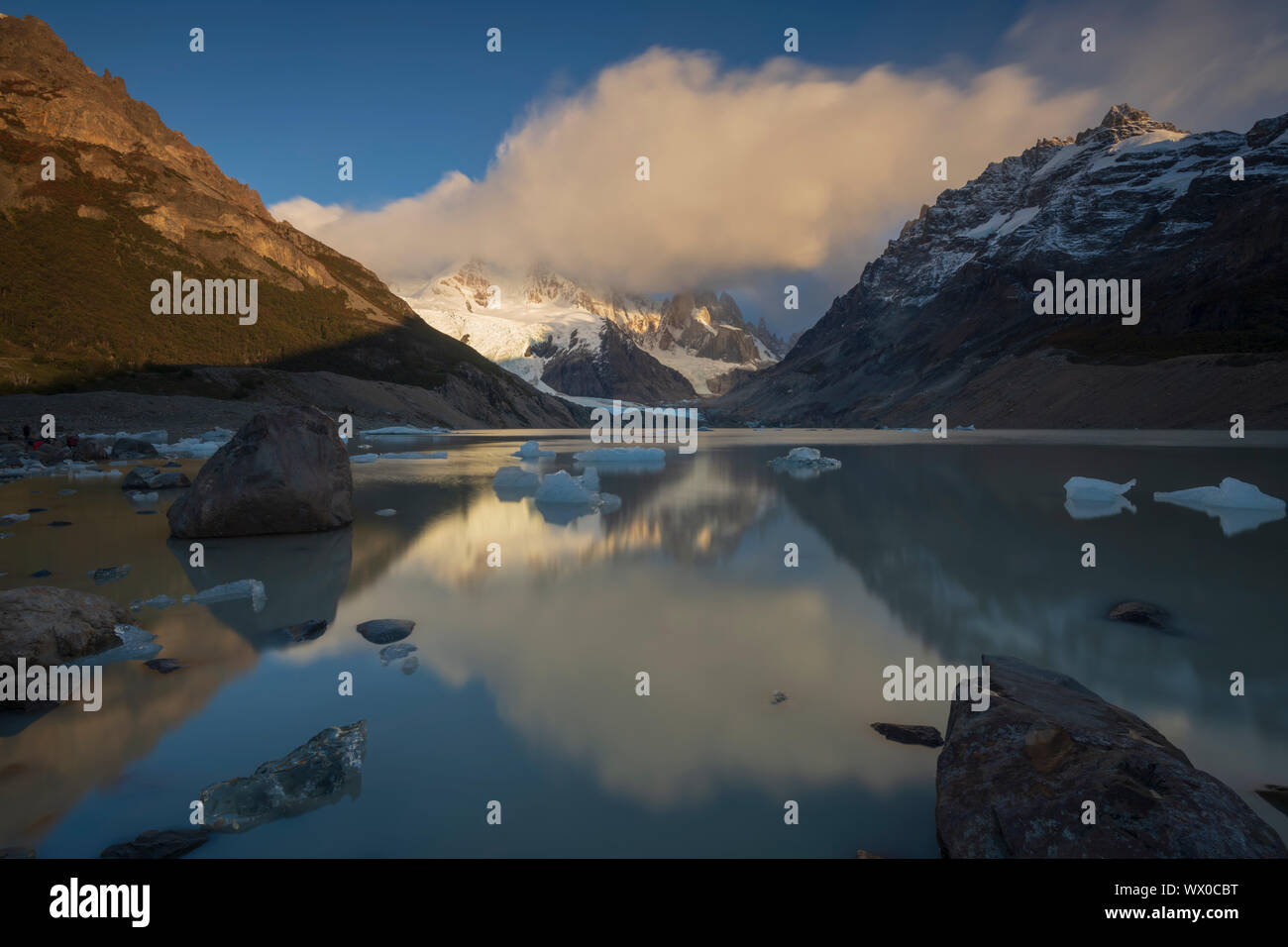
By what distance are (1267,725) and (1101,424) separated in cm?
8280

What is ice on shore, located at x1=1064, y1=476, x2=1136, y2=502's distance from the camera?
16.6 meters

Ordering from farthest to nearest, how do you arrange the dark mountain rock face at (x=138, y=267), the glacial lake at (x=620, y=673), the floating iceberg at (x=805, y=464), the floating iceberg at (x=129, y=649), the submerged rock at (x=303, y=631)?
the dark mountain rock face at (x=138, y=267)
the floating iceberg at (x=805, y=464)
the submerged rock at (x=303, y=631)
the floating iceberg at (x=129, y=649)
the glacial lake at (x=620, y=673)

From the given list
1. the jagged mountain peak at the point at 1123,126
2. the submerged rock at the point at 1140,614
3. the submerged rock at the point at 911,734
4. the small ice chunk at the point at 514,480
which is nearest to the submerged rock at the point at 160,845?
the submerged rock at the point at 911,734

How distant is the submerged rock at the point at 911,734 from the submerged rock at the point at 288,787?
3840 mm

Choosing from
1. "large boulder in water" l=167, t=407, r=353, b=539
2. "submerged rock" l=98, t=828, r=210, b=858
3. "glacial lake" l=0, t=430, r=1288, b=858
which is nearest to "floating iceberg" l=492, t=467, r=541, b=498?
"glacial lake" l=0, t=430, r=1288, b=858

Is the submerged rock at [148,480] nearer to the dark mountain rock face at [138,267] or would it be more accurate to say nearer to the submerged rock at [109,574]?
the submerged rock at [109,574]

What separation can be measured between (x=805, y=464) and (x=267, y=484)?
24.3m

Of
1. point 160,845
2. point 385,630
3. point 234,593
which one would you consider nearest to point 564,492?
point 234,593

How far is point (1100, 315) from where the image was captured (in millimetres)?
105812

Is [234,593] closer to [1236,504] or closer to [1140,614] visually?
[1140,614]

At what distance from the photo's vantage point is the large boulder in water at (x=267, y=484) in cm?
1205

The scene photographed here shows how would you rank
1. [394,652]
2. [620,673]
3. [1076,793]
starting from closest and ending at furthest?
[1076,793] → [620,673] → [394,652]
